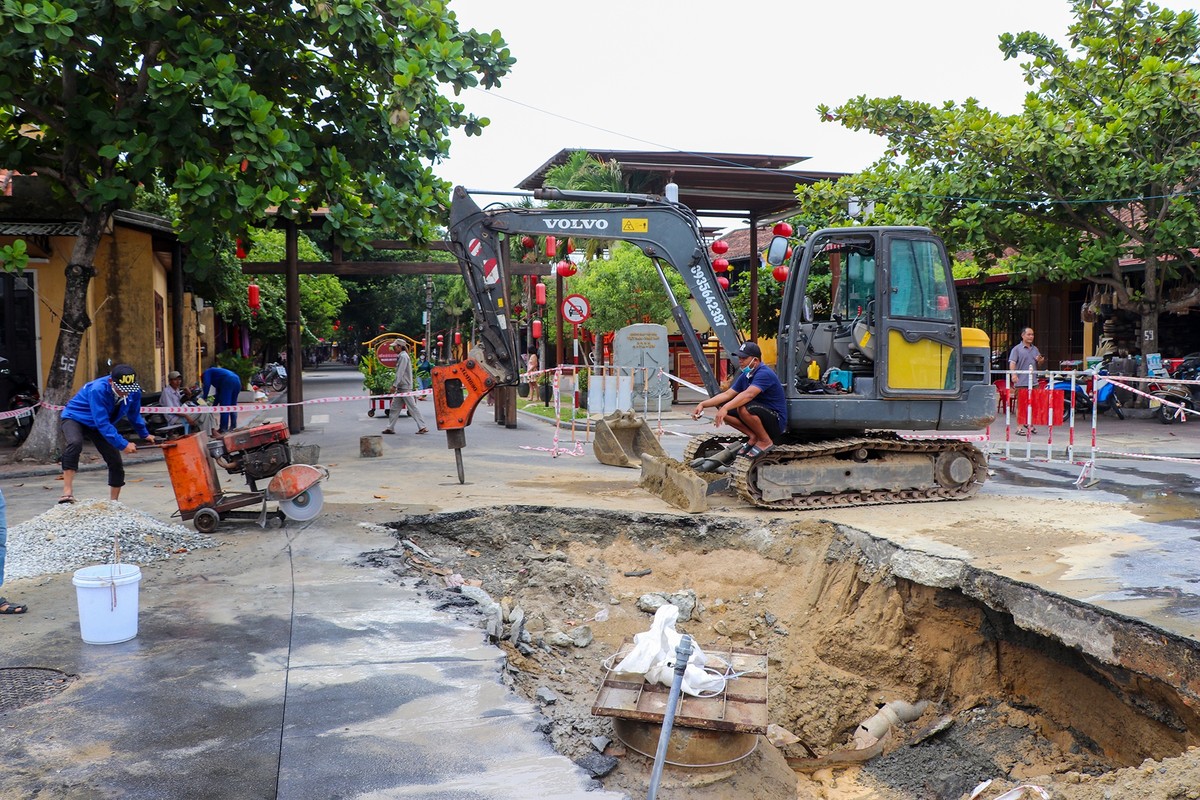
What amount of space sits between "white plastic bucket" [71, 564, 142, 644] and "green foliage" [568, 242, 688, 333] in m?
21.8

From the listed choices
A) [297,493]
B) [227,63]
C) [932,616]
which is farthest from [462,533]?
[227,63]

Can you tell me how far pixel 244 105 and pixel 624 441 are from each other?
250 inches

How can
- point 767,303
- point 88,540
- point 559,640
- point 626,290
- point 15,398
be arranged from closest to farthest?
1. point 559,640
2. point 88,540
3. point 15,398
4. point 767,303
5. point 626,290

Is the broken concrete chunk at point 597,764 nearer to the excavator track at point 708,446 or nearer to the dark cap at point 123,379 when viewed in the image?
the excavator track at point 708,446

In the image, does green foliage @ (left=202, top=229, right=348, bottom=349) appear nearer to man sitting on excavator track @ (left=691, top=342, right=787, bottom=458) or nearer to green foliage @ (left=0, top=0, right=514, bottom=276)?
green foliage @ (left=0, top=0, right=514, bottom=276)

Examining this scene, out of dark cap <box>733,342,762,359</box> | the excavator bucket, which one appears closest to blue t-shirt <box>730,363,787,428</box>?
dark cap <box>733,342,762,359</box>

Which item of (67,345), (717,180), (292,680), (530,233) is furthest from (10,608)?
(717,180)

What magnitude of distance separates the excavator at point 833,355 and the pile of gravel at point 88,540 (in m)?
3.17

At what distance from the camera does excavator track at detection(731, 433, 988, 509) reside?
29.7 ft

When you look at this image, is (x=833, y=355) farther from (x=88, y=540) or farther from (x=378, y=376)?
(x=378, y=376)

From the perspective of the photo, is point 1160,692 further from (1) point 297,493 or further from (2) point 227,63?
(2) point 227,63

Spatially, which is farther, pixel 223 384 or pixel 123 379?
pixel 223 384

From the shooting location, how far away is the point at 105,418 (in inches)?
351

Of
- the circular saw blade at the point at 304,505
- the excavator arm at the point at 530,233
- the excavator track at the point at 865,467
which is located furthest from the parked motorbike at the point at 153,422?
the excavator track at the point at 865,467
